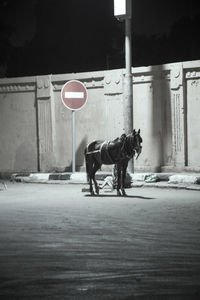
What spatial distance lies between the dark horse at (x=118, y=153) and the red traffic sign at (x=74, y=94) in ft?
10.6

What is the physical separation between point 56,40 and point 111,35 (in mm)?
4434

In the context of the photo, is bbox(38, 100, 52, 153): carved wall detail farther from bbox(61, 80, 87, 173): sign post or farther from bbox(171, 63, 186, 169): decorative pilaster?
bbox(171, 63, 186, 169): decorative pilaster

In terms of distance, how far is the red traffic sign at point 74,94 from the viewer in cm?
1683

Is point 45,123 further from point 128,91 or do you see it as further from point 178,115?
point 178,115

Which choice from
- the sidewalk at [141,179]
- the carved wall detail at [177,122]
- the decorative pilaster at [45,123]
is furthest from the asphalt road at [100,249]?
the decorative pilaster at [45,123]

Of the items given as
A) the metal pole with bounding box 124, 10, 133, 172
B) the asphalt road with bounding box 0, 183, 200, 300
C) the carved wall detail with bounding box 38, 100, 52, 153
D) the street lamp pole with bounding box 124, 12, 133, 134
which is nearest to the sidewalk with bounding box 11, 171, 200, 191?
the metal pole with bounding box 124, 10, 133, 172

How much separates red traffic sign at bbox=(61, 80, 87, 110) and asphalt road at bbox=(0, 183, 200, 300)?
510cm

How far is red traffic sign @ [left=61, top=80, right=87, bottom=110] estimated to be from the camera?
16.8m

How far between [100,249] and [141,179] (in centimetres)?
934

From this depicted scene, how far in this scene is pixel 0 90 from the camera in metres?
20.2

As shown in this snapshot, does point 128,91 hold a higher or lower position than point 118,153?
higher

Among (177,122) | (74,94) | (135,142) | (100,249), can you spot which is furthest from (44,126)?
(100,249)

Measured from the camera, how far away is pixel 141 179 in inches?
634

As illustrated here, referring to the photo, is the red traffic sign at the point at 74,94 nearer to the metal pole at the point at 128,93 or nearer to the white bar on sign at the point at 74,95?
the white bar on sign at the point at 74,95
